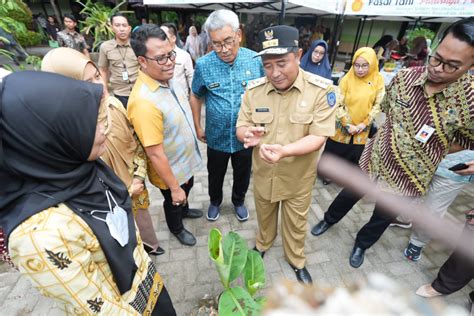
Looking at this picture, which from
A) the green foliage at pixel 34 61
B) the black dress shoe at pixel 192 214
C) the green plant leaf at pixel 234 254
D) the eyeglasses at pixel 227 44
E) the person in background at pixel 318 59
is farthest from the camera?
the person in background at pixel 318 59

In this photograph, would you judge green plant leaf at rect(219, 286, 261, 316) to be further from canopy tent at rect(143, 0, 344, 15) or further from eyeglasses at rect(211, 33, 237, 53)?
canopy tent at rect(143, 0, 344, 15)

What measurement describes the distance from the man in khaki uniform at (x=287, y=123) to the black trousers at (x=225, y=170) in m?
0.66

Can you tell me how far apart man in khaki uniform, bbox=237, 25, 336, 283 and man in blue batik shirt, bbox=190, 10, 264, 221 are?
1.62 feet

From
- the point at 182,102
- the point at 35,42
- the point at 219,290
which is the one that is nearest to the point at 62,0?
the point at 35,42

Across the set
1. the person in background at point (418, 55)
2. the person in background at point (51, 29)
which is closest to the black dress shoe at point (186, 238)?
the person in background at point (418, 55)

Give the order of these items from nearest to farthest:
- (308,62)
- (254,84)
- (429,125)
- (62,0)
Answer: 1. (429,125)
2. (254,84)
3. (308,62)
4. (62,0)

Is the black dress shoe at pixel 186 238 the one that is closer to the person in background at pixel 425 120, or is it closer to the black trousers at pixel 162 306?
the black trousers at pixel 162 306

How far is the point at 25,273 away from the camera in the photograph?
91cm

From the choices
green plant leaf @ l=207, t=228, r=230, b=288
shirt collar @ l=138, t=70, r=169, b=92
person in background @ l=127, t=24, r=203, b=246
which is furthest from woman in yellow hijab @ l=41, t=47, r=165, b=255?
green plant leaf @ l=207, t=228, r=230, b=288

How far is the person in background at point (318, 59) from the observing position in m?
4.17

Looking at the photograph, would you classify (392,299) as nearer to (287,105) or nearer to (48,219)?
(48,219)

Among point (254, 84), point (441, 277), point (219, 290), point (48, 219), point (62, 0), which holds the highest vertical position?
point (62, 0)

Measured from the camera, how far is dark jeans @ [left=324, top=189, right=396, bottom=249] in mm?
2410

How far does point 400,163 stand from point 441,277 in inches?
44.0
